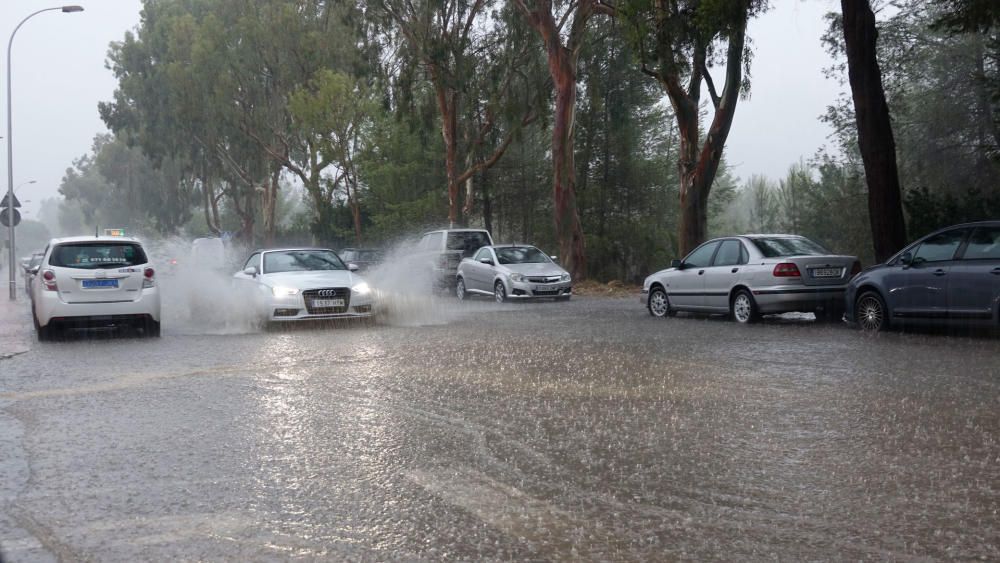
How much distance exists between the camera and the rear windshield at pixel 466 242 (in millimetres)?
27938

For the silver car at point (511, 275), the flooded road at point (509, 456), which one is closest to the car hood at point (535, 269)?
the silver car at point (511, 275)

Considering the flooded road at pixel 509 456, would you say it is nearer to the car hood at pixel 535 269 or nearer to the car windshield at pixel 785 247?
the car windshield at pixel 785 247

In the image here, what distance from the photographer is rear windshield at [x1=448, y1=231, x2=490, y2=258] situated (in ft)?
91.7

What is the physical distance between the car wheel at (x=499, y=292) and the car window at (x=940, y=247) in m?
11.8

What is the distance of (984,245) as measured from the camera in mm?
12703

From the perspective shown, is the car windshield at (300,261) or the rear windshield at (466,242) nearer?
the car windshield at (300,261)

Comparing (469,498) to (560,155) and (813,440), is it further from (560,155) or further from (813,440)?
(560,155)

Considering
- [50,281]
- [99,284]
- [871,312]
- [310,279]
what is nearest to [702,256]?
[871,312]

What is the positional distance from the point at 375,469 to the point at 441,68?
29.8 metres

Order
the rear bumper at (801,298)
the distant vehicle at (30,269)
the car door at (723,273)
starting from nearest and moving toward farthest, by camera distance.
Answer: the rear bumper at (801,298) → the car door at (723,273) → the distant vehicle at (30,269)

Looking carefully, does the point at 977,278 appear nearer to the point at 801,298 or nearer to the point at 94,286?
the point at 801,298

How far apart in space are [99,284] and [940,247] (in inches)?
506

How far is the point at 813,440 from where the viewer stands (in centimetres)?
668

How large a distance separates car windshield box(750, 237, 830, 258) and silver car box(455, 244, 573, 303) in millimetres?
7874
